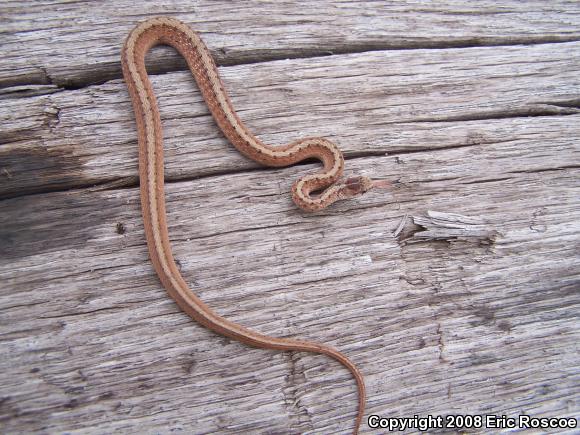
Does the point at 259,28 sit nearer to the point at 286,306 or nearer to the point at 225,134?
the point at 225,134

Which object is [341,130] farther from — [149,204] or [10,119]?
[10,119]

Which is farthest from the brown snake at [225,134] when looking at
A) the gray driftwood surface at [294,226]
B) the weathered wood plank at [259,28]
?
the weathered wood plank at [259,28]

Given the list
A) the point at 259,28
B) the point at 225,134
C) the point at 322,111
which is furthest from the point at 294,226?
the point at 259,28

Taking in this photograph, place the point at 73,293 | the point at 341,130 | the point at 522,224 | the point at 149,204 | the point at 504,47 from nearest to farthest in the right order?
the point at 73,293 → the point at 149,204 → the point at 522,224 → the point at 341,130 → the point at 504,47

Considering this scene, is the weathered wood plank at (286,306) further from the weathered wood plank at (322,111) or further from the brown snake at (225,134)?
the weathered wood plank at (322,111)

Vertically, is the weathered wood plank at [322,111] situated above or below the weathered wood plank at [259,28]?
below

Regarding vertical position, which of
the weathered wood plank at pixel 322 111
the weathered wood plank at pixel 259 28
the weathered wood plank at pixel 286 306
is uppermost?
the weathered wood plank at pixel 259 28

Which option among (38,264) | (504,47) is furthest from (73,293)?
(504,47)

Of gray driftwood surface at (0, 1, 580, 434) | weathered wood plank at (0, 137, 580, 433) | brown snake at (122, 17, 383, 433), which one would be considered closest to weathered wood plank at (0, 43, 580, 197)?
gray driftwood surface at (0, 1, 580, 434)
